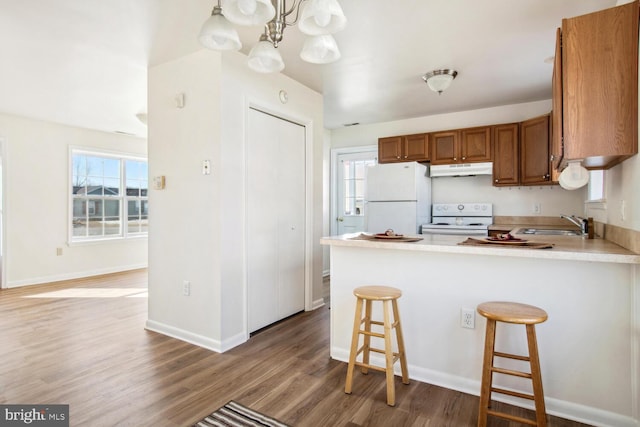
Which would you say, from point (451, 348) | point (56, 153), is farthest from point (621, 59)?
point (56, 153)

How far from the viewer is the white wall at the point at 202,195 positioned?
273 cm

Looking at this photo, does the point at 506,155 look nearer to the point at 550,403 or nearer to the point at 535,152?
the point at 535,152

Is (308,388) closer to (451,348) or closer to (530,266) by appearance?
(451,348)

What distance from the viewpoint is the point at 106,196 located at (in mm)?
5957

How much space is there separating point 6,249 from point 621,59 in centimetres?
664

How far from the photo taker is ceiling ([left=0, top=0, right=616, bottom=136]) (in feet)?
7.34

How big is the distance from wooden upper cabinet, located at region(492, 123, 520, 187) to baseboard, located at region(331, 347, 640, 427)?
9.43ft

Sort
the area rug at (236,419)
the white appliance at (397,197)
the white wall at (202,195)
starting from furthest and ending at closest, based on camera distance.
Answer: the white appliance at (397,197), the white wall at (202,195), the area rug at (236,419)

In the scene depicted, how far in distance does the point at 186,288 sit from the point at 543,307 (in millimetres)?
2569

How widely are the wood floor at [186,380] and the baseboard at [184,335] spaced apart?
0.16 ft

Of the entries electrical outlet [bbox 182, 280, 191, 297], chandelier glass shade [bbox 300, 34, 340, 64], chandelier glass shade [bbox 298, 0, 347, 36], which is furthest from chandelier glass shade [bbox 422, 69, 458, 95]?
electrical outlet [bbox 182, 280, 191, 297]

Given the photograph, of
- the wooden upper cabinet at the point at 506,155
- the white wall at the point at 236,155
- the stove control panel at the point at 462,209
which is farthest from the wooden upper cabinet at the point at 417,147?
the white wall at the point at 236,155

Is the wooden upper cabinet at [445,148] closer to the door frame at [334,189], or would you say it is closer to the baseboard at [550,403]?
the door frame at [334,189]

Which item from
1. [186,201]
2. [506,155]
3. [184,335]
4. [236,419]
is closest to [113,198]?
[186,201]
